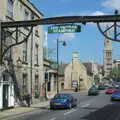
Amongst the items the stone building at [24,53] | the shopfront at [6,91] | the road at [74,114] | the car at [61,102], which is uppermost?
the stone building at [24,53]

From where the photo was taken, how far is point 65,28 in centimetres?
3294

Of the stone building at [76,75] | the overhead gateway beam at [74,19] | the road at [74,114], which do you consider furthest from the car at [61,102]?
the stone building at [76,75]

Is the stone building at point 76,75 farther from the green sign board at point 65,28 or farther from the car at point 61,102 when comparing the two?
the green sign board at point 65,28

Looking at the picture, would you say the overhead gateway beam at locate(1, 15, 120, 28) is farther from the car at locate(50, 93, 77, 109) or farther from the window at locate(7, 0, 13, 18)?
the car at locate(50, 93, 77, 109)

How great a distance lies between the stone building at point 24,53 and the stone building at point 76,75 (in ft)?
226

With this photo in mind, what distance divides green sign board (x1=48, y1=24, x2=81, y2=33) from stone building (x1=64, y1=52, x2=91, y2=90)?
85955mm

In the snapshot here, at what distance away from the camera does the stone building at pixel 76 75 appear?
397 ft

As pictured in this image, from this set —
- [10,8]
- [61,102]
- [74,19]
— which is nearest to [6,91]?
[61,102]

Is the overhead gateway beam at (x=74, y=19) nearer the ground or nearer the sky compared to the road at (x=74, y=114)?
nearer the sky

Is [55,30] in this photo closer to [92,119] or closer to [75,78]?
[92,119]

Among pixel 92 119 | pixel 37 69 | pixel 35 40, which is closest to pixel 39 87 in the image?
pixel 37 69

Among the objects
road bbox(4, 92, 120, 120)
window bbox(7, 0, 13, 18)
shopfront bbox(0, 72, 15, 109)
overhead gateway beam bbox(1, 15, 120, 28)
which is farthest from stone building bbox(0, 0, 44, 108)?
road bbox(4, 92, 120, 120)

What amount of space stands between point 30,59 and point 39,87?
5367mm

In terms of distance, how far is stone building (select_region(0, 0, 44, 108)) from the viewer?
126ft
